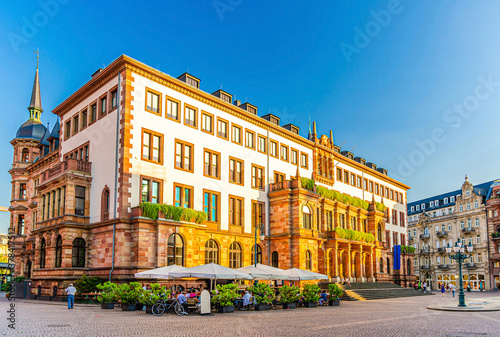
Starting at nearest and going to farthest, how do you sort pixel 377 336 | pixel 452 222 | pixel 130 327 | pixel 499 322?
pixel 377 336 → pixel 130 327 → pixel 499 322 → pixel 452 222

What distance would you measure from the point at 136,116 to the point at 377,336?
84.7 feet

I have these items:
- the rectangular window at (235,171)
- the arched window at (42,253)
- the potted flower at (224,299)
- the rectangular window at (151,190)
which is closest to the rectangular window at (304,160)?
the rectangular window at (235,171)

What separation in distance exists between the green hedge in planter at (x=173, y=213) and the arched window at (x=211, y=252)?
335cm

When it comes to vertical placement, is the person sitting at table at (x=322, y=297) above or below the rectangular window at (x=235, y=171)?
below

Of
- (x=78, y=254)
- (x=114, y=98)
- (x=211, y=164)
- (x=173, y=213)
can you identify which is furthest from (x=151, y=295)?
(x=211, y=164)

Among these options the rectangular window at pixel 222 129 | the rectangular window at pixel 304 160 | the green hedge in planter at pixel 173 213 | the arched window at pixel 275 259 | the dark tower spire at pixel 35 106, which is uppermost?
the dark tower spire at pixel 35 106

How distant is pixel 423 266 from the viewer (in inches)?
4013

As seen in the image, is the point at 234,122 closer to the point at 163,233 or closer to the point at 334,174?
the point at 163,233

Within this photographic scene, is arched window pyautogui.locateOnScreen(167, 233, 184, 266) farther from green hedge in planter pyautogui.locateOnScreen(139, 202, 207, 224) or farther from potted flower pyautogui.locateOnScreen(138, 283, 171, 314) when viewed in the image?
A: potted flower pyautogui.locateOnScreen(138, 283, 171, 314)

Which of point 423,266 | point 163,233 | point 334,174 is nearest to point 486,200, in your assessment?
point 423,266

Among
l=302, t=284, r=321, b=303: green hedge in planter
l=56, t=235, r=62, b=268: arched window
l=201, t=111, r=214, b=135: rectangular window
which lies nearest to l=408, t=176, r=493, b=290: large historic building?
l=302, t=284, r=321, b=303: green hedge in planter

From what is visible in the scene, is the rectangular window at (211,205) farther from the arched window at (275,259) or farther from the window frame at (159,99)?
the arched window at (275,259)

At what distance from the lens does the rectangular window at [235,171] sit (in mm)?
45062

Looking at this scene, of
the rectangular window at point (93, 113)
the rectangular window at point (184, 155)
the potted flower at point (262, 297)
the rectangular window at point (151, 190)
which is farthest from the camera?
the rectangular window at point (93, 113)
